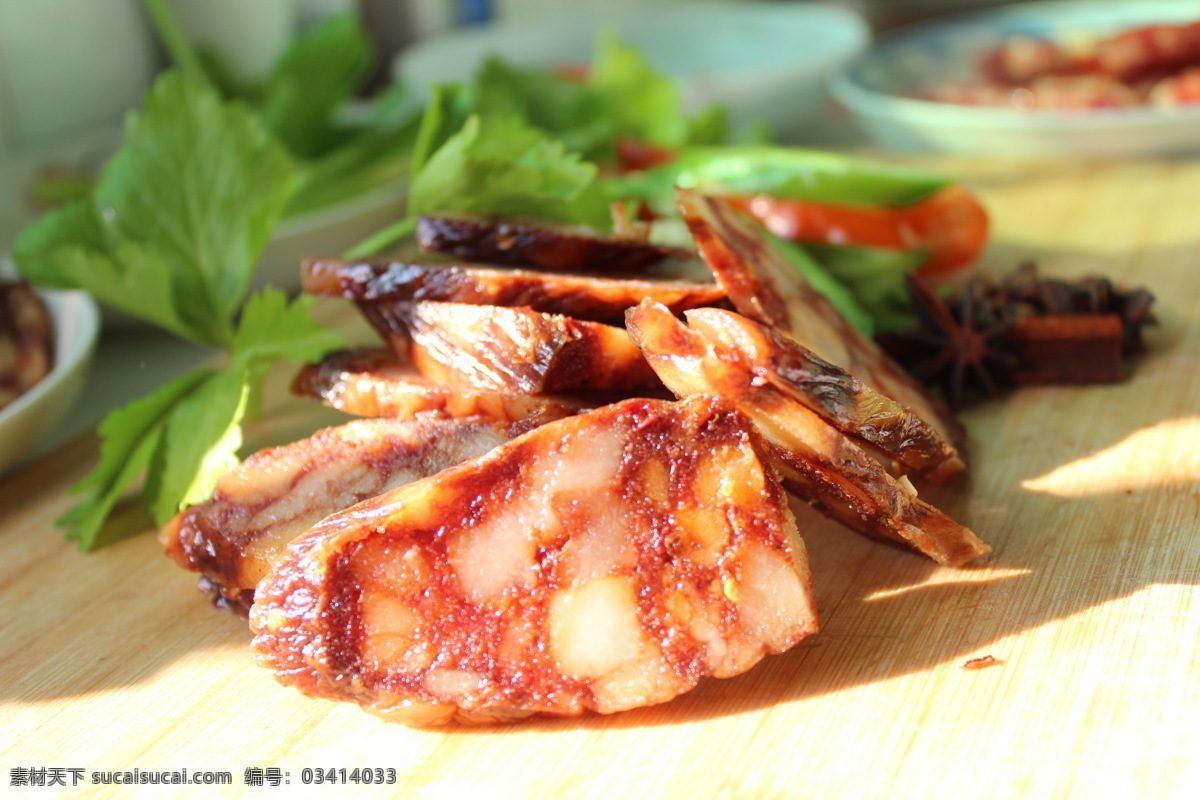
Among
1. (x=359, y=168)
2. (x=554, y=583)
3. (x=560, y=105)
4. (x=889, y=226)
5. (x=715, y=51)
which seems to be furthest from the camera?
(x=715, y=51)

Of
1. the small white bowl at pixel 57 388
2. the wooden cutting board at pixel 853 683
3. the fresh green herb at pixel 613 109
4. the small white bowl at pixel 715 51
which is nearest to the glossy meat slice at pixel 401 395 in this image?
the wooden cutting board at pixel 853 683

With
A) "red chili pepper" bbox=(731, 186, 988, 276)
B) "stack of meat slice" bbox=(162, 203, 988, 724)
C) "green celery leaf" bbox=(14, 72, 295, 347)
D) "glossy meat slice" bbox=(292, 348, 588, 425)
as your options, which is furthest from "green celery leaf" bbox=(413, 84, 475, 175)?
"stack of meat slice" bbox=(162, 203, 988, 724)

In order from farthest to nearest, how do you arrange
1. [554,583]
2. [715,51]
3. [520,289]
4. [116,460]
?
[715,51], [116,460], [520,289], [554,583]

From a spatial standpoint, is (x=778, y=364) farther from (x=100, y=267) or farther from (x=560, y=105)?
(x=560, y=105)

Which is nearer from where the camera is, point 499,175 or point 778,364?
point 778,364

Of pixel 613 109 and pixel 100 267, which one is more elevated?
pixel 100 267

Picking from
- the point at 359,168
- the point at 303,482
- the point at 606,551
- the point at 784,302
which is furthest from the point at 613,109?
the point at 606,551

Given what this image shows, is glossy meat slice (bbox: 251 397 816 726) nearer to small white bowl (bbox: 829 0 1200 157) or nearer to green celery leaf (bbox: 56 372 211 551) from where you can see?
green celery leaf (bbox: 56 372 211 551)

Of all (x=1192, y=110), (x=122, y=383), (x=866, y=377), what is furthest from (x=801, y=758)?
(x=1192, y=110)
